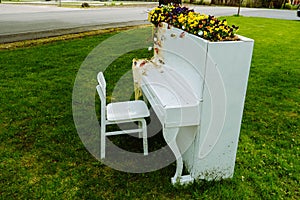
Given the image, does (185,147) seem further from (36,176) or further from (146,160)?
(36,176)

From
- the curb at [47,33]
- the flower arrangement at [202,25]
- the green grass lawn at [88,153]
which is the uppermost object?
the flower arrangement at [202,25]

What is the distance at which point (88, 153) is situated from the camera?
330cm

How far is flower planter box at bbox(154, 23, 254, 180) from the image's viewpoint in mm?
2359

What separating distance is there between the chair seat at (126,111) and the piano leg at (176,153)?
56cm

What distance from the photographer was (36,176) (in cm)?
291

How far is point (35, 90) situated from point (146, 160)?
2.75 meters

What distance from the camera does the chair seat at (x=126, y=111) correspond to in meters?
3.04

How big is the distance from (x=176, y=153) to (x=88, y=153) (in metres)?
1.12

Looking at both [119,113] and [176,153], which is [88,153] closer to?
[119,113]

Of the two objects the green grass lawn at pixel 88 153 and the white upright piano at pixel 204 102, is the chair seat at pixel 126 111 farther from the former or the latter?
the green grass lawn at pixel 88 153

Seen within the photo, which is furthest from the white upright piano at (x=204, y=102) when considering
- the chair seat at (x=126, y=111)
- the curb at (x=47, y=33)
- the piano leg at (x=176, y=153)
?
the curb at (x=47, y=33)

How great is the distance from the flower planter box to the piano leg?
0.31 feet

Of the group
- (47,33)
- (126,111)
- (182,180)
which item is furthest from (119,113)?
(47,33)

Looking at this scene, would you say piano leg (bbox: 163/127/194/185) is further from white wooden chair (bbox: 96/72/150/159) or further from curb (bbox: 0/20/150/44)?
curb (bbox: 0/20/150/44)
